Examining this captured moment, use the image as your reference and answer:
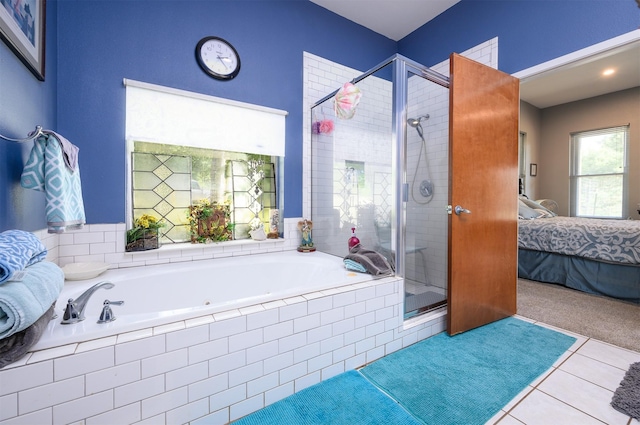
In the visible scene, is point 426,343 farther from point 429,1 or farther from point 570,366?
point 429,1

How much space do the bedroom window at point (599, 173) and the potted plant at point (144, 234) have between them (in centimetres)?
710

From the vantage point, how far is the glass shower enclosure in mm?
2086

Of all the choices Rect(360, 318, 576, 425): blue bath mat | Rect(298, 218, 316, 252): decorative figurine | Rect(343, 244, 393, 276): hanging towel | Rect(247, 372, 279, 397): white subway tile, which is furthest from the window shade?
Rect(360, 318, 576, 425): blue bath mat

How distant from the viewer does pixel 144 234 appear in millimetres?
2154

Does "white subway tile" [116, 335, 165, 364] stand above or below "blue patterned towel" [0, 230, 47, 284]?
below

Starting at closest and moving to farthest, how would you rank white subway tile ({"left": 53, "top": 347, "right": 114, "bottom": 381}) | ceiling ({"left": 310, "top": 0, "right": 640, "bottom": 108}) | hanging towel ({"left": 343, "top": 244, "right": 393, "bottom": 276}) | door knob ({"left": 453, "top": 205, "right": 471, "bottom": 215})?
white subway tile ({"left": 53, "top": 347, "right": 114, "bottom": 381}), hanging towel ({"left": 343, "top": 244, "right": 393, "bottom": 276}), door knob ({"left": 453, "top": 205, "right": 471, "bottom": 215}), ceiling ({"left": 310, "top": 0, "right": 640, "bottom": 108})

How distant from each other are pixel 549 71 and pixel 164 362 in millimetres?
3314

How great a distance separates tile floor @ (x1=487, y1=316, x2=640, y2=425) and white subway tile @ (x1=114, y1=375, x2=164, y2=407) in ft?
4.98

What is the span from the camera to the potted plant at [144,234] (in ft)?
6.96

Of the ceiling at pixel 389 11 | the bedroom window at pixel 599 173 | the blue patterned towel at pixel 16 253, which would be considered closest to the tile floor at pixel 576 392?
the blue patterned towel at pixel 16 253

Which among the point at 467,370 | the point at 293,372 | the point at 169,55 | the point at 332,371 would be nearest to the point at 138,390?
the point at 293,372

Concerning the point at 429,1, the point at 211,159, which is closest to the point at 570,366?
the point at 211,159

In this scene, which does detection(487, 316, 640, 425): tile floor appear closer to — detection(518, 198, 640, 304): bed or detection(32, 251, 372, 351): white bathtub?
detection(32, 251, 372, 351): white bathtub

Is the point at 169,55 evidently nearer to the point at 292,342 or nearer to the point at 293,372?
the point at 292,342
